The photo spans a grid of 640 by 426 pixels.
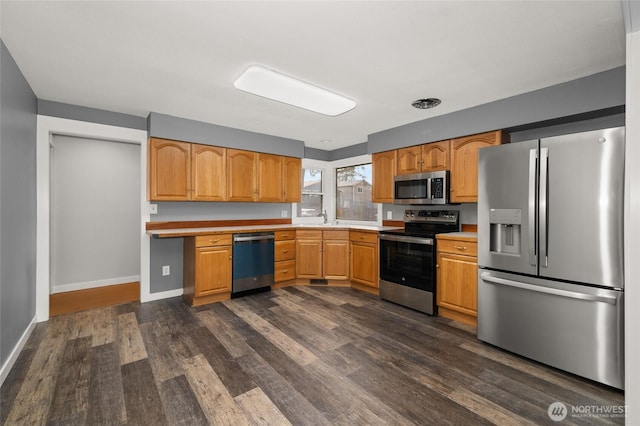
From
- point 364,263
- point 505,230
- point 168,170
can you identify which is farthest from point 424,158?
point 168,170

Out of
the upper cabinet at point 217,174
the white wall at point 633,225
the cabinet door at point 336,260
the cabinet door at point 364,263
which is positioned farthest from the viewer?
the cabinet door at point 336,260

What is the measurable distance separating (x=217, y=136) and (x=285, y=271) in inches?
84.6

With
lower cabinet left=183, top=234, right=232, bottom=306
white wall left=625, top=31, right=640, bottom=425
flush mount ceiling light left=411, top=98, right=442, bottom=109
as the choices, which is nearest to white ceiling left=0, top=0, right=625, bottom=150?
flush mount ceiling light left=411, top=98, right=442, bottom=109

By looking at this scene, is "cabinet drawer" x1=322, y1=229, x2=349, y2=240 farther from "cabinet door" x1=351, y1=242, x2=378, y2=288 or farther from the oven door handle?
the oven door handle

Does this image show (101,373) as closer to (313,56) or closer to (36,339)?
(36,339)

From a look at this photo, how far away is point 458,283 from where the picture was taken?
10.3 feet

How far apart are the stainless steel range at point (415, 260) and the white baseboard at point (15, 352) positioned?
3.53 m

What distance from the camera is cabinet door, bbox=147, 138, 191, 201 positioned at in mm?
3572

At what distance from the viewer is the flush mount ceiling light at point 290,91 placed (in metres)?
2.52

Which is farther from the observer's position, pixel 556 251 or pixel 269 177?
pixel 269 177

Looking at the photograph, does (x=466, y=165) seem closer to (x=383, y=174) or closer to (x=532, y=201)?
(x=532, y=201)

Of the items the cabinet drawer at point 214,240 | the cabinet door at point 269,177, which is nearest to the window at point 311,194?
the cabinet door at point 269,177

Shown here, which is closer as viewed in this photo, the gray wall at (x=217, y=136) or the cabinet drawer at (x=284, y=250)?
the gray wall at (x=217, y=136)

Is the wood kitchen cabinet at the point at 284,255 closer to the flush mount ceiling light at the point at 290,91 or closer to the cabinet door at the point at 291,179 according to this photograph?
the cabinet door at the point at 291,179
